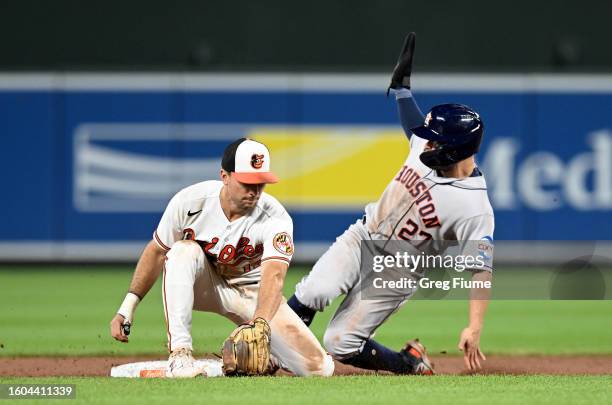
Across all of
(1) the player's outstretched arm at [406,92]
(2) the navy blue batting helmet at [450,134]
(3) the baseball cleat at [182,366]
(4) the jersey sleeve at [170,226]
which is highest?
(1) the player's outstretched arm at [406,92]

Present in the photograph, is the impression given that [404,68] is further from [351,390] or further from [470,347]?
[351,390]

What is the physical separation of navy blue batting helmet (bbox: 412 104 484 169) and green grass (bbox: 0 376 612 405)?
3.83 ft

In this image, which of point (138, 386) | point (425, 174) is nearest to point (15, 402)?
point (138, 386)

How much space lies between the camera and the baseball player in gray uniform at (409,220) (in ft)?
19.3

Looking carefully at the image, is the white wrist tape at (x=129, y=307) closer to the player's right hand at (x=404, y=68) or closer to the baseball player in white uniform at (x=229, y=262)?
the baseball player in white uniform at (x=229, y=262)

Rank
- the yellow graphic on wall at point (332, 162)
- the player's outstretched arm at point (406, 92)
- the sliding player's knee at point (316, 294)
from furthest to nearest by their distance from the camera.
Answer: the yellow graphic on wall at point (332, 162) < the player's outstretched arm at point (406, 92) < the sliding player's knee at point (316, 294)

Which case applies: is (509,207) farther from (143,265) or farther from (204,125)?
(143,265)

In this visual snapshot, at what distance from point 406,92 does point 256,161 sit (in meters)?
1.42

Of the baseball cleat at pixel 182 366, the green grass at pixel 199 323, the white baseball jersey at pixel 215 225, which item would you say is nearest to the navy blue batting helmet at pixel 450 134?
the white baseball jersey at pixel 215 225

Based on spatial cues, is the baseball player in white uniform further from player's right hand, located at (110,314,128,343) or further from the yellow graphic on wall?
the yellow graphic on wall

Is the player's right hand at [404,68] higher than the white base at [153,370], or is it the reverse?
the player's right hand at [404,68]

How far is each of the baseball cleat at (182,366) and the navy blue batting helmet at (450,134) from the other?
1.63 meters

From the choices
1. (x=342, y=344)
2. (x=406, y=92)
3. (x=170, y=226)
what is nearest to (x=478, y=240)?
(x=342, y=344)

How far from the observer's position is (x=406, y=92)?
655cm
